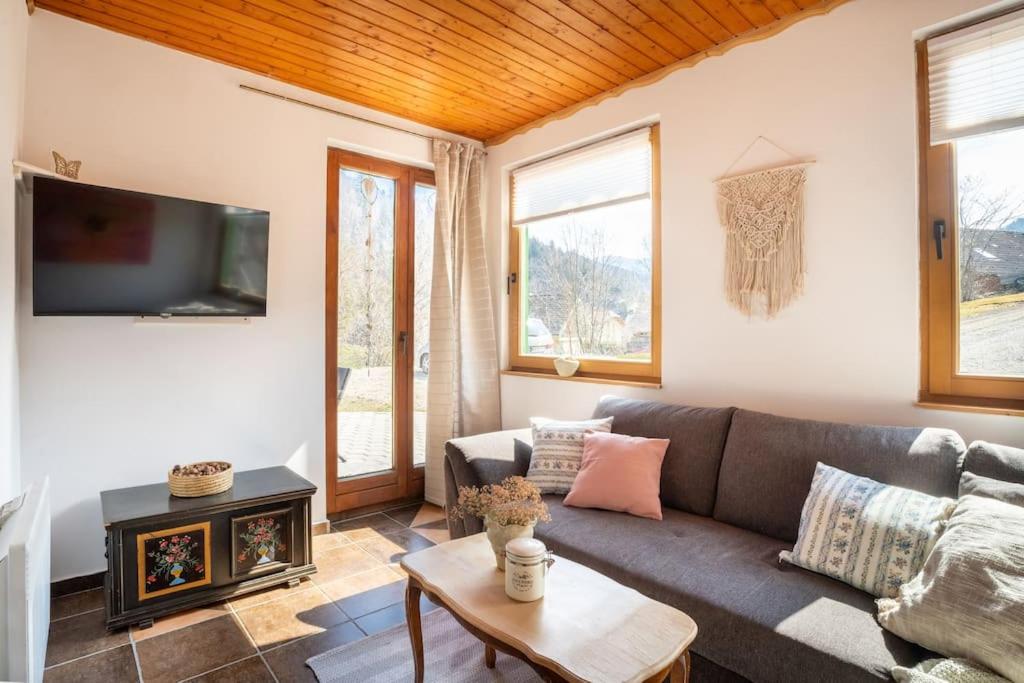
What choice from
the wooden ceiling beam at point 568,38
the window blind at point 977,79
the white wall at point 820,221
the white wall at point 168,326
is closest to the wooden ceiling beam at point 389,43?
the wooden ceiling beam at point 568,38

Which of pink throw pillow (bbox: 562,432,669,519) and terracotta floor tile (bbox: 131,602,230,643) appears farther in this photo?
pink throw pillow (bbox: 562,432,669,519)

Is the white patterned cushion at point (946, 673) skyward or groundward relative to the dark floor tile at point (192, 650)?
skyward

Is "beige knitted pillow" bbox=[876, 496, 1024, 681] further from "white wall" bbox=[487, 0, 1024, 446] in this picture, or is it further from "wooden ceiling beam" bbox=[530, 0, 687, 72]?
"wooden ceiling beam" bbox=[530, 0, 687, 72]

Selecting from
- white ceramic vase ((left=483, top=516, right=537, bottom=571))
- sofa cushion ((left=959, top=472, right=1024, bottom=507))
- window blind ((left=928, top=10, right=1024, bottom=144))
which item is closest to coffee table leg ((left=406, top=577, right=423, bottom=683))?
white ceramic vase ((left=483, top=516, right=537, bottom=571))

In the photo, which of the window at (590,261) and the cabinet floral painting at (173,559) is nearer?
the cabinet floral painting at (173,559)

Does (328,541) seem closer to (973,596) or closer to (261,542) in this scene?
(261,542)

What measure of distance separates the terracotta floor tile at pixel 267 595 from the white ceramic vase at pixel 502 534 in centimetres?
138

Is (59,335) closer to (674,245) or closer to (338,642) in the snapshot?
(338,642)

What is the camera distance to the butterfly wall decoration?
8.02 ft

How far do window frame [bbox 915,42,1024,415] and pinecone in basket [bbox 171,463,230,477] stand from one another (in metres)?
3.09

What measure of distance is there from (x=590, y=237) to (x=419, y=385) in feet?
5.17

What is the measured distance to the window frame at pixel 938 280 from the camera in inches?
84.7

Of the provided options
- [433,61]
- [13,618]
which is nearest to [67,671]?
[13,618]

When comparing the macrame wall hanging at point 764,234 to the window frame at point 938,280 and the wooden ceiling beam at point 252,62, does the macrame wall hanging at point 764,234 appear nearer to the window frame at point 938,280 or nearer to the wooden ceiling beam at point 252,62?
the window frame at point 938,280
